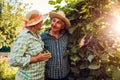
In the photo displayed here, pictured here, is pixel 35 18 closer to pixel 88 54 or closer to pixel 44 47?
pixel 44 47

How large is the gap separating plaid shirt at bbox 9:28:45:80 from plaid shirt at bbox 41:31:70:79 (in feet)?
0.66

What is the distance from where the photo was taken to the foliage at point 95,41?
143 inches

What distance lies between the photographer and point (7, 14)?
22.6 metres

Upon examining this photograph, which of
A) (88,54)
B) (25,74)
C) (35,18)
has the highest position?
(35,18)

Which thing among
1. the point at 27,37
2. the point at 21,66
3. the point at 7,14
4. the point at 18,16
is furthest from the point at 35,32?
the point at 18,16

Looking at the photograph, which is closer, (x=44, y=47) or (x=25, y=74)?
(x=25, y=74)

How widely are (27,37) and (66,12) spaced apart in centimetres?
64

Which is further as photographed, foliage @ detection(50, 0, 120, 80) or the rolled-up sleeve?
the rolled-up sleeve

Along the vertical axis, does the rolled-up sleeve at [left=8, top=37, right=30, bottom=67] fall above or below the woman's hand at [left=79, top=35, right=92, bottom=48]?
below

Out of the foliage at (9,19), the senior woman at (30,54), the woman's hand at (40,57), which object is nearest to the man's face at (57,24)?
the senior woman at (30,54)

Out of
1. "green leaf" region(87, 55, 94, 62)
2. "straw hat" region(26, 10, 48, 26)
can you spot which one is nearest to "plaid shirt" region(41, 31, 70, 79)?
"straw hat" region(26, 10, 48, 26)

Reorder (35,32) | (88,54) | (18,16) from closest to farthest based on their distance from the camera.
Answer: (88,54), (35,32), (18,16)

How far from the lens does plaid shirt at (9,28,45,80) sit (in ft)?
12.8

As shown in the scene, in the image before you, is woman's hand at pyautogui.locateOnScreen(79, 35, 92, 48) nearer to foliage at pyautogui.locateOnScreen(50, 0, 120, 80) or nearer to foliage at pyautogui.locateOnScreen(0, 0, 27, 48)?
foliage at pyautogui.locateOnScreen(50, 0, 120, 80)
